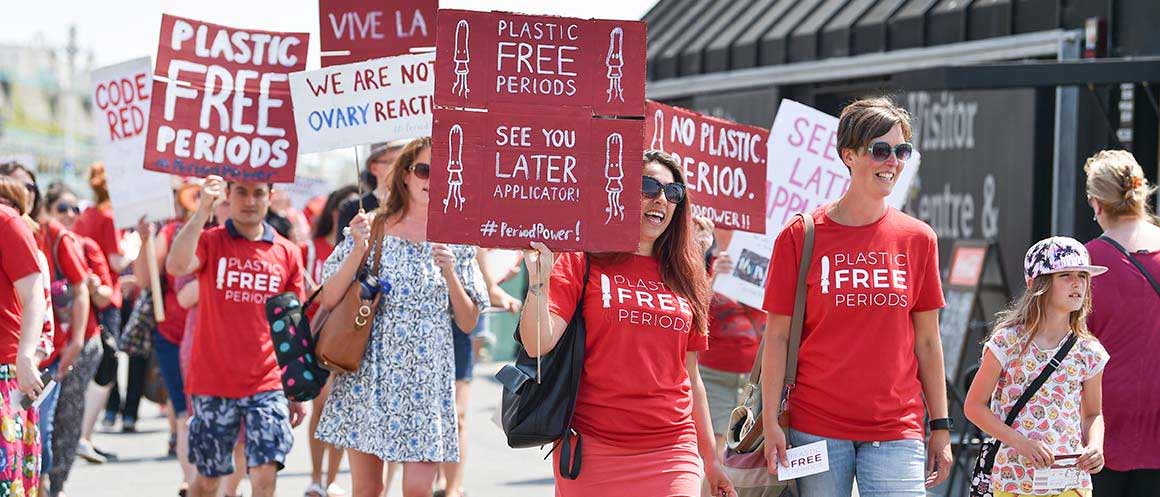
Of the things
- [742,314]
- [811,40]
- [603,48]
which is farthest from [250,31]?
[811,40]

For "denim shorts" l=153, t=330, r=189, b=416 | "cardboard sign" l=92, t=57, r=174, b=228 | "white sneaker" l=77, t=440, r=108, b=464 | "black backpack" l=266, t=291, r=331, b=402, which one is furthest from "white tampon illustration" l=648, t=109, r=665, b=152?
"white sneaker" l=77, t=440, r=108, b=464

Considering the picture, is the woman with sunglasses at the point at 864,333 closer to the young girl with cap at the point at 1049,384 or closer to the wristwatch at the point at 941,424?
the wristwatch at the point at 941,424

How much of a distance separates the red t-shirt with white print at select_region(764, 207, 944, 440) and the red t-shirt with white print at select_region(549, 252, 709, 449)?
35 cm

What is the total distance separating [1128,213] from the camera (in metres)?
6.36

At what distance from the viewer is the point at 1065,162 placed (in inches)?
434

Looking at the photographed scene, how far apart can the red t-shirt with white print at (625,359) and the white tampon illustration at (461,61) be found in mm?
614

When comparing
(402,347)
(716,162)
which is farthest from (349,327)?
(716,162)

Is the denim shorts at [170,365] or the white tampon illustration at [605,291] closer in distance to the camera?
the white tampon illustration at [605,291]

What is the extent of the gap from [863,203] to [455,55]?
1.35 metres

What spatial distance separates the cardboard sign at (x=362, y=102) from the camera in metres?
7.50

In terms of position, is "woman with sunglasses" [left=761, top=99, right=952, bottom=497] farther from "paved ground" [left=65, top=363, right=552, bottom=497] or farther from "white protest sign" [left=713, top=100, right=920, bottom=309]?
"paved ground" [left=65, top=363, right=552, bottom=497]

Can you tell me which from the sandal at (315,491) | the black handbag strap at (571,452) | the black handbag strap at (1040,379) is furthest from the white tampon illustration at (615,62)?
the sandal at (315,491)

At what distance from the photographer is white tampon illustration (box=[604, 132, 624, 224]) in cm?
513

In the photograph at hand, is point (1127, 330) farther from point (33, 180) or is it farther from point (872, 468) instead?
point (33, 180)
